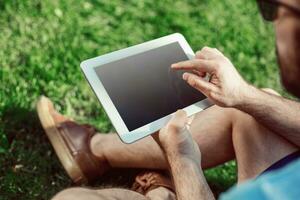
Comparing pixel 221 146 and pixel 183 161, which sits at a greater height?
pixel 183 161

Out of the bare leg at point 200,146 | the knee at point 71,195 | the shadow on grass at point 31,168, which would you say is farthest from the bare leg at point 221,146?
the knee at point 71,195

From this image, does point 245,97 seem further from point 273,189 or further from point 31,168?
point 273,189

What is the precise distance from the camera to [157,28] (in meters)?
3.91

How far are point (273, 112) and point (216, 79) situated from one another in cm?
30

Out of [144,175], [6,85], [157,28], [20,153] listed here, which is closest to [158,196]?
[144,175]

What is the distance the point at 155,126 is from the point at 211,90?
0.26 m

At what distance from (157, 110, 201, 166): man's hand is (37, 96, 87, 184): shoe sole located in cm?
75

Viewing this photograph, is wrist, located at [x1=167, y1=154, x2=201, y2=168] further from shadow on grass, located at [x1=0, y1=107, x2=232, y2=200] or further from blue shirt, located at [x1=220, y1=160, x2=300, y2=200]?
blue shirt, located at [x1=220, y1=160, x2=300, y2=200]

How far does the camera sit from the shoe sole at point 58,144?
310cm

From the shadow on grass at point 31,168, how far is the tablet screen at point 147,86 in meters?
0.67

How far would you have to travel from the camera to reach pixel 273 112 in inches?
106

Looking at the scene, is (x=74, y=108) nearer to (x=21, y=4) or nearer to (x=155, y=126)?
(x=21, y=4)

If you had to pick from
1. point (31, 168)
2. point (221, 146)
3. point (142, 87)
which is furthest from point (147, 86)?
point (31, 168)

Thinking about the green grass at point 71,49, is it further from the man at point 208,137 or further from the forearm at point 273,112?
the forearm at point 273,112
